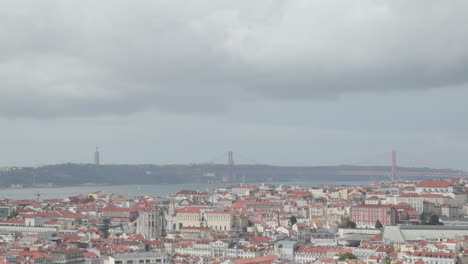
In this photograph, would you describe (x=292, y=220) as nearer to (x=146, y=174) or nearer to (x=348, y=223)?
(x=348, y=223)

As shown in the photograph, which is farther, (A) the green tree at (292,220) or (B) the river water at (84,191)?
(B) the river water at (84,191)

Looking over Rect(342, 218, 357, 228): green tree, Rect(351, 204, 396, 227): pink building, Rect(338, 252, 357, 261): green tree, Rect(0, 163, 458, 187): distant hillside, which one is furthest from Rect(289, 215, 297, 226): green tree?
Rect(0, 163, 458, 187): distant hillside

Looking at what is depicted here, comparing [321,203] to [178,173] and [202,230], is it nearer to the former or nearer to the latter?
[202,230]

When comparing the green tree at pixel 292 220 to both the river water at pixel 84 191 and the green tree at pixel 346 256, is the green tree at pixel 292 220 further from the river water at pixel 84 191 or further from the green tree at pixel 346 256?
the river water at pixel 84 191

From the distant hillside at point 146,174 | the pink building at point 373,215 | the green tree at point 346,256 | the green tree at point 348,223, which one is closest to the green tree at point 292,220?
the green tree at point 348,223

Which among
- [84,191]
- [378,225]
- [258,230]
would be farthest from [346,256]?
[84,191]
